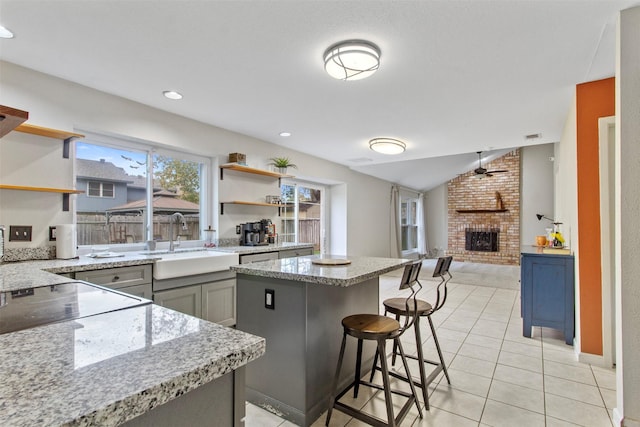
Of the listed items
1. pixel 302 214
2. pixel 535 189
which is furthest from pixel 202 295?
pixel 535 189

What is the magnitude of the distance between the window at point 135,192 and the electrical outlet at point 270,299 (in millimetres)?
1872

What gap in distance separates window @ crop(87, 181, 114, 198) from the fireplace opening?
889 cm

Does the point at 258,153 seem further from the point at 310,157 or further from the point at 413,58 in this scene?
the point at 413,58

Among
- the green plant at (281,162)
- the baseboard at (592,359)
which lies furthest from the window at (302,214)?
the baseboard at (592,359)

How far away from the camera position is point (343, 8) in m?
1.73

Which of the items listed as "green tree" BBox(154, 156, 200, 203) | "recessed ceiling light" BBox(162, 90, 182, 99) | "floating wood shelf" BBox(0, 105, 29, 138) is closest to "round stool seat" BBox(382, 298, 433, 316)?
"floating wood shelf" BBox(0, 105, 29, 138)

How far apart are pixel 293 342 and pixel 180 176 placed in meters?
2.63

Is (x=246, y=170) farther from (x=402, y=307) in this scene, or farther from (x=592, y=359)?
(x=592, y=359)

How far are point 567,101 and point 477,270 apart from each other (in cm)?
543

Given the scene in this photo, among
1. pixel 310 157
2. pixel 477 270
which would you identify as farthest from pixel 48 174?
pixel 477 270

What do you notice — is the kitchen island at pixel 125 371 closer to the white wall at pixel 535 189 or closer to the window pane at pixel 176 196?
the window pane at pixel 176 196

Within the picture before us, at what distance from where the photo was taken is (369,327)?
185cm

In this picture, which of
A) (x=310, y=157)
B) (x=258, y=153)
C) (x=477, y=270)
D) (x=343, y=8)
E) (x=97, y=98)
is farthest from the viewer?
(x=477, y=270)

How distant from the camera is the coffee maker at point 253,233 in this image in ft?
13.4
